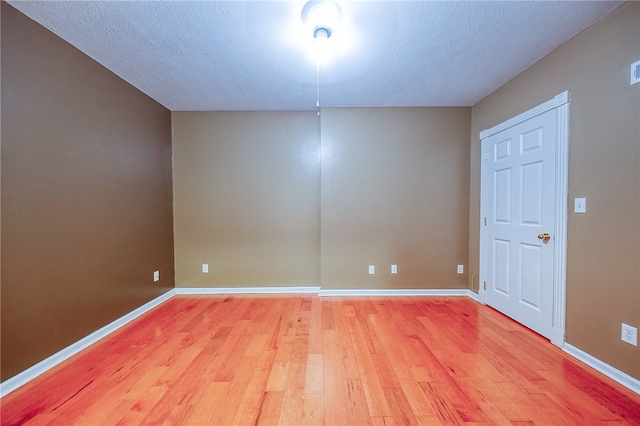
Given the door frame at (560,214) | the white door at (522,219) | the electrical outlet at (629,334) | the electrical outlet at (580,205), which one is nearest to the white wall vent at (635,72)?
the door frame at (560,214)

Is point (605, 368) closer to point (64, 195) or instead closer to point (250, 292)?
point (250, 292)

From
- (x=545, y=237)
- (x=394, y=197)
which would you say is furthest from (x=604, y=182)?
(x=394, y=197)

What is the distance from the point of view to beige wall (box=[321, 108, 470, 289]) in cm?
321

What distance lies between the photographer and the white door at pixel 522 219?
6.95ft

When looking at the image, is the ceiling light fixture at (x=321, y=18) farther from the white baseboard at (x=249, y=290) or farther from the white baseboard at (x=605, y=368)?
the white baseboard at (x=605, y=368)

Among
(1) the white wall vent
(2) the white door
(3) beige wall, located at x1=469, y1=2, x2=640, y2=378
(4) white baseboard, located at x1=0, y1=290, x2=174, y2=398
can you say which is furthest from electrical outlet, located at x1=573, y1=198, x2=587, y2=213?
(4) white baseboard, located at x1=0, y1=290, x2=174, y2=398

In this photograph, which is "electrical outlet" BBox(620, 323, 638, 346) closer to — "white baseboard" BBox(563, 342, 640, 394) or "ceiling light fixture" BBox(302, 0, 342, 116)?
"white baseboard" BBox(563, 342, 640, 394)

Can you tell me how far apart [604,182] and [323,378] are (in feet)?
7.88

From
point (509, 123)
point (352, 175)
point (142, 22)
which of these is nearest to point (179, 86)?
point (142, 22)

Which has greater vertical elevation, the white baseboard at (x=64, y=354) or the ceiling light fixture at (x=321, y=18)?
the ceiling light fixture at (x=321, y=18)

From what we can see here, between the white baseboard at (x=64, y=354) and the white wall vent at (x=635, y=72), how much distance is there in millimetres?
4466

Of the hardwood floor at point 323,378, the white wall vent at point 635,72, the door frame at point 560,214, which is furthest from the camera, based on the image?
the door frame at point 560,214

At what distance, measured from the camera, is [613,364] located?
165 centimetres

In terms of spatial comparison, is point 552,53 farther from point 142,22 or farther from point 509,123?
point 142,22
